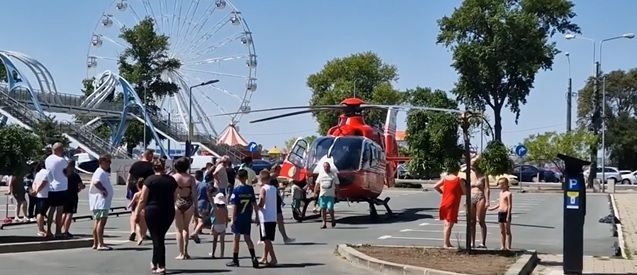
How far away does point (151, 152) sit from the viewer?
17.7 meters

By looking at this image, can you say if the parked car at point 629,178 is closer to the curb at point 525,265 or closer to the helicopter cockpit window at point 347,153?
the helicopter cockpit window at point 347,153

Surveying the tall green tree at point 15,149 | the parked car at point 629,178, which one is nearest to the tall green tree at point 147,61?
the parked car at point 629,178

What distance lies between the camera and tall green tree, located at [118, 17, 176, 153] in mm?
74125

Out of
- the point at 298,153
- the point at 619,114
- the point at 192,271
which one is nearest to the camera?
the point at 192,271

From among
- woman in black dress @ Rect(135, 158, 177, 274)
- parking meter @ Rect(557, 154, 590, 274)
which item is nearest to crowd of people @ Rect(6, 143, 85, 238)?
woman in black dress @ Rect(135, 158, 177, 274)

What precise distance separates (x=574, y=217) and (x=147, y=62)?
65322mm

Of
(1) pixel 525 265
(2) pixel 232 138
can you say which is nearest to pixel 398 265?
(1) pixel 525 265

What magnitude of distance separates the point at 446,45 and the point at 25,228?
177 ft

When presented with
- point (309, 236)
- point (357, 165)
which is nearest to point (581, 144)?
point (357, 165)

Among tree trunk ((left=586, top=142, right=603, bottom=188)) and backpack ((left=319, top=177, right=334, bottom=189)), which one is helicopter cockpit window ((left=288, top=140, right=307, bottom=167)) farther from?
tree trunk ((left=586, top=142, right=603, bottom=188))

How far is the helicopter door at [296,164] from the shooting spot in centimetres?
2523

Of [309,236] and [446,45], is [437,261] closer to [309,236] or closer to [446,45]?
[309,236]

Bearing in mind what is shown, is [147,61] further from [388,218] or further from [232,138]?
[388,218]

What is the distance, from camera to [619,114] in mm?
91562
